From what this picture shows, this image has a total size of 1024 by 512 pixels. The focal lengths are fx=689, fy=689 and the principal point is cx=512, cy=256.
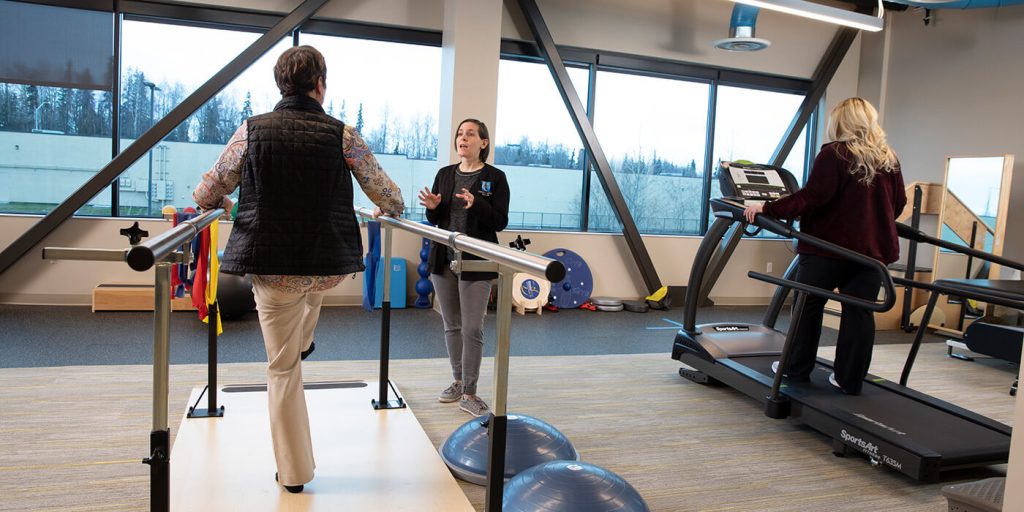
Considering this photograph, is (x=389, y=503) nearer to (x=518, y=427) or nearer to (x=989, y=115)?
(x=518, y=427)

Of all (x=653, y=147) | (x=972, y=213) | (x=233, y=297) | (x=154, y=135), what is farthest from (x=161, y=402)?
(x=972, y=213)

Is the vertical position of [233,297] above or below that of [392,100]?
below

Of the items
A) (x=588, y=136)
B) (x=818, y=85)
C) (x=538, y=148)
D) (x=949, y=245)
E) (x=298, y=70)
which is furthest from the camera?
(x=818, y=85)

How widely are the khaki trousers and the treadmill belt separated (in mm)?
2449

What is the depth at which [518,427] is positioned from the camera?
2.81 m

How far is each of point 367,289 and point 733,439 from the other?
76.2 inches

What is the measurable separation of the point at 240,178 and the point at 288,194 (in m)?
Result: 0.18

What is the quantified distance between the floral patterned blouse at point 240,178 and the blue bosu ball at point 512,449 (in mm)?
930

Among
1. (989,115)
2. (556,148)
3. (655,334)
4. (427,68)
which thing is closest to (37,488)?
(655,334)

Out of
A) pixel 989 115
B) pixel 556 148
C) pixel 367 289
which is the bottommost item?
pixel 367 289

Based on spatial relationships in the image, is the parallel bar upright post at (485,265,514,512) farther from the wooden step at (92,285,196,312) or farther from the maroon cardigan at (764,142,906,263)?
the wooden step at (92,285,196,312)

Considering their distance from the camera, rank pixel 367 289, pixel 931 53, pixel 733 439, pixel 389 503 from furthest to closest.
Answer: pixel 931 53, pixel 733 439, pixel 367 289, pixel 389 503

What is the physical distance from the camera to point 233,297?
545 centimetres

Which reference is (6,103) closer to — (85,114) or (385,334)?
(85,114)
